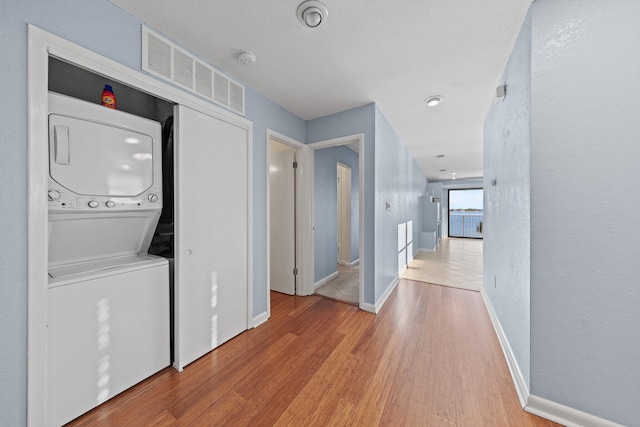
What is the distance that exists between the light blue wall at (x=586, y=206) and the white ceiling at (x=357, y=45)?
1.39 feet

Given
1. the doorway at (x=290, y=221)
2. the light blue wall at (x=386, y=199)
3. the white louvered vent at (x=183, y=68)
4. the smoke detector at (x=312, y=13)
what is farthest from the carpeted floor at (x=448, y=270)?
the white louvered vent at (x=183, y=68)

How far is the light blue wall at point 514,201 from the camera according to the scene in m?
1.37

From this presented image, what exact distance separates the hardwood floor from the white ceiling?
7.75 ft

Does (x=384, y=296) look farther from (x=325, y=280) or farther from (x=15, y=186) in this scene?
(x=15, y=186)

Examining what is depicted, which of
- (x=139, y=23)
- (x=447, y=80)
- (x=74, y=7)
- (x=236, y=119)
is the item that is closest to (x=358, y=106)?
(x=447, y=80)

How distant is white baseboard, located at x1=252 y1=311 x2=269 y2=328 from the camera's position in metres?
2.26

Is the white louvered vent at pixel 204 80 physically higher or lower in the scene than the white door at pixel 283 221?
higher

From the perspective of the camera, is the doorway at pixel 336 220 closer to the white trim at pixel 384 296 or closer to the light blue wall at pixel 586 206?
the white trim at pixel 384 296

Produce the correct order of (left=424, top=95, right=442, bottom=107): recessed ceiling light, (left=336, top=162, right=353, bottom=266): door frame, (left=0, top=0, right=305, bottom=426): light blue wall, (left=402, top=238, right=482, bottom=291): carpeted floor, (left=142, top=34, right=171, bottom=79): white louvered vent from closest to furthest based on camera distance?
(left=0, top=0, right=305, bottom=426): light blue wall
(left=142, top=34, right=171, bottom=79): white louvered vent
(left=424, top=95, right=442, bottom=107): recessed ceiling light
(left=402, top=238, right=482, bottom=291): carpeted floor
(left=336, top=162, right=353, bottom=266): door frame

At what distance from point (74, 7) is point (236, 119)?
104 cm

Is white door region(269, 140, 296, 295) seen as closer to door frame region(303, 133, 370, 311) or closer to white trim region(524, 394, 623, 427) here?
door frame region(303, 133, 370, 311)

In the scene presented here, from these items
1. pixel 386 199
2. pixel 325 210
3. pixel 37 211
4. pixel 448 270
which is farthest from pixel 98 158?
pixel 448 270

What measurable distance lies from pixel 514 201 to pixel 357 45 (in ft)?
5.26

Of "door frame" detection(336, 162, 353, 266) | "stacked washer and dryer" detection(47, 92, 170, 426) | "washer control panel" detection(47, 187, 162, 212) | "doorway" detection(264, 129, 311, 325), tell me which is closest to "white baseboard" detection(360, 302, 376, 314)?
"doorway" detection(264, 129, 311, 325)
